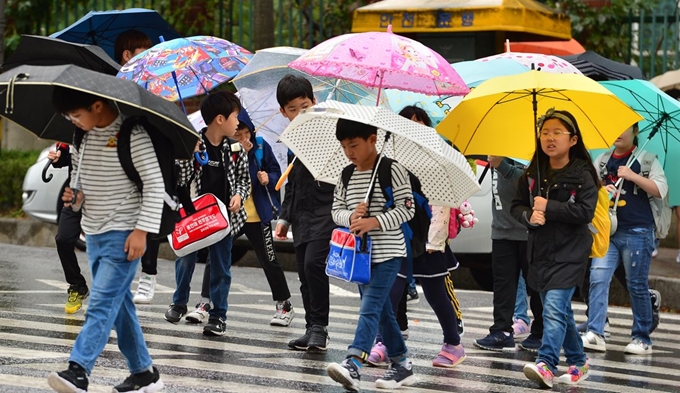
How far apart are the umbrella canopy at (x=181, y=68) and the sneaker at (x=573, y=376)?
3.14 metres

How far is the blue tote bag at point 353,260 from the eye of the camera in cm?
701

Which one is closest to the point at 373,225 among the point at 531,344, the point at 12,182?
the point at 531,344

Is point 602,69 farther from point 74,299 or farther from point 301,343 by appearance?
point 74,299

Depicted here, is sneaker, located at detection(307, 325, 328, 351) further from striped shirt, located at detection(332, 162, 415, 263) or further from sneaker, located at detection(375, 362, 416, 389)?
striped shirt, located at detection(332, 162, 415, 263)

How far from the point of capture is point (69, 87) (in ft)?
19.2

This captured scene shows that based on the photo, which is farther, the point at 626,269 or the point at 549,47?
the point at 549,47

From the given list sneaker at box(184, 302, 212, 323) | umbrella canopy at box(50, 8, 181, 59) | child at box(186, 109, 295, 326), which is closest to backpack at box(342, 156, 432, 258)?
child at box(186, 109, 295, 326)

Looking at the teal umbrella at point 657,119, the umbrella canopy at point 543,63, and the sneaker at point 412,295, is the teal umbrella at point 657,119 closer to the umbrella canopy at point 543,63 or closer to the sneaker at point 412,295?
the umbrella canopy at point 543,63

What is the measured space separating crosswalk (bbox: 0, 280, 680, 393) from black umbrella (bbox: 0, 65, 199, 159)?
1241mm

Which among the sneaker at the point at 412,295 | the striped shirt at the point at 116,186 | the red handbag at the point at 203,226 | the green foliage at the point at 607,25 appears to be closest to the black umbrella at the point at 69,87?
the striped shirt at the point at 116,186

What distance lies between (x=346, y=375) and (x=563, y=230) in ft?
5.34

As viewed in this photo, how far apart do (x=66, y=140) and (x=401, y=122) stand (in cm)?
175

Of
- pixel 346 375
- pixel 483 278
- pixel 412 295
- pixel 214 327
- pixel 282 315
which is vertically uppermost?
pixel 346 375

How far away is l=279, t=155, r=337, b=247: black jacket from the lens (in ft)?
27.7
